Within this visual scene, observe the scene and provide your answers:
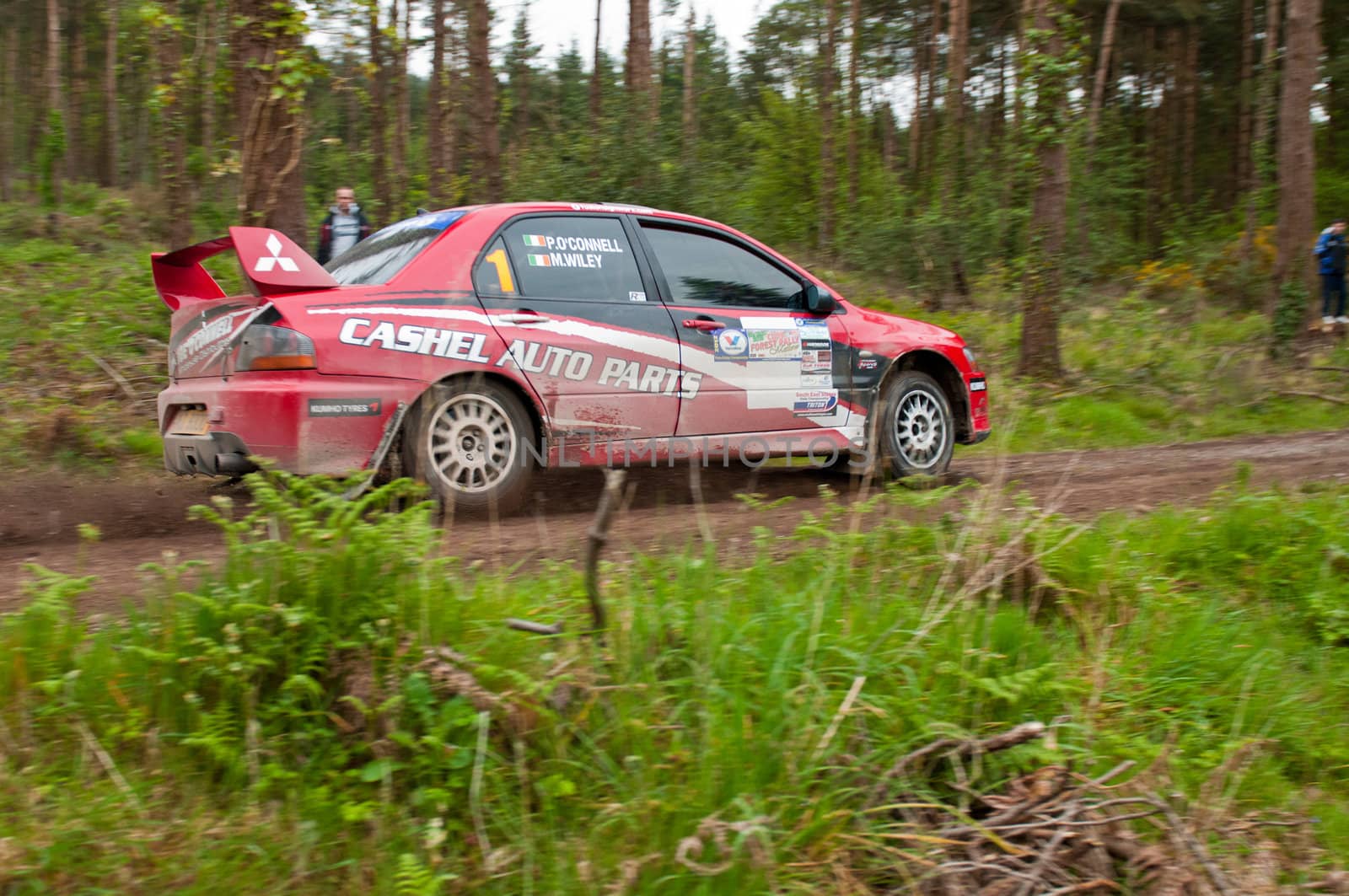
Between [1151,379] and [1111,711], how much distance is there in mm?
9749

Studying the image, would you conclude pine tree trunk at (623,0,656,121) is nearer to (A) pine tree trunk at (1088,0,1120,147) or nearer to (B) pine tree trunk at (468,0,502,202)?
(B) pine tree trunk at (468,0,502,202)

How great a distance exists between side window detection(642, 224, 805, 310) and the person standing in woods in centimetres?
448

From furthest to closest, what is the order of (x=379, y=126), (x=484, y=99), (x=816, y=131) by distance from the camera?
(x=816, y=131)
(x=379, y=126)
(x=484, y=99)

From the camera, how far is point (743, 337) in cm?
615

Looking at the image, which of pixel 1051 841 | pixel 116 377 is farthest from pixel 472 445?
pixel 116 377

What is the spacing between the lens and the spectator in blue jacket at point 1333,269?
16.5m

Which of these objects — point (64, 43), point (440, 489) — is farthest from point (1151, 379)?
point (64, 43)

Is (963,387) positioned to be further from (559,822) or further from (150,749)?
(150,749)

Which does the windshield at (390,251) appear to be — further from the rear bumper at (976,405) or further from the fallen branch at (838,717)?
the rear bumper at (976,405)

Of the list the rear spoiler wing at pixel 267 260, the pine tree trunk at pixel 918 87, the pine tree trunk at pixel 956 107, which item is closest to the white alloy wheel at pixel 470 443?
the rear spoiler wing at pixel 267 260

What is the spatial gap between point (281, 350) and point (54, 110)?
20.5 meters

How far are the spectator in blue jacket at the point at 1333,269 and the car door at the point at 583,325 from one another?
14.6 meters

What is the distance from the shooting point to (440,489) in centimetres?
512

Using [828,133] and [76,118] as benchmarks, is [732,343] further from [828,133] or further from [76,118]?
[76,118]
